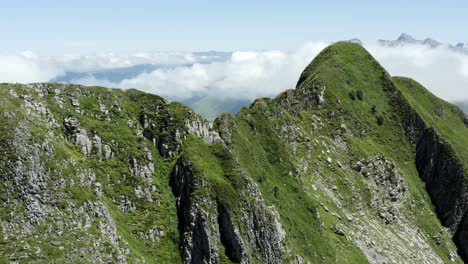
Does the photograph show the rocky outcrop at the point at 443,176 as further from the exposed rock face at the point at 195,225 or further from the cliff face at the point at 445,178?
the exposed rock face at the point at 195,225

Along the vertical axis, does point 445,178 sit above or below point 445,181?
above

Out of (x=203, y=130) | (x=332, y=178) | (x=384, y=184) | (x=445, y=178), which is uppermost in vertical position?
(x=203, y=130)

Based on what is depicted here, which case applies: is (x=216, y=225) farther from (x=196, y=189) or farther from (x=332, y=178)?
(x=332, y=178)

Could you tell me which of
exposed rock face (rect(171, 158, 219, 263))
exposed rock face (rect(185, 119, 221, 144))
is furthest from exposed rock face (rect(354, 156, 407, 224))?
exposed rock face (rect(171, 158, 219, 263))

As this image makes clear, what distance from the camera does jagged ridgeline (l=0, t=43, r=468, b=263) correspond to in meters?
87.0

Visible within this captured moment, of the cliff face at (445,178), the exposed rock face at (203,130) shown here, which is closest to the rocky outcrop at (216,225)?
the exposed rock face at (203,130)

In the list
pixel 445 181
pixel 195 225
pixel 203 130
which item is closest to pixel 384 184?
pixel 445 181

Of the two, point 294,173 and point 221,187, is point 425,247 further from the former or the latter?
point 221,187

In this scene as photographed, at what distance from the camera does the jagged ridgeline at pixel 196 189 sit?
285 feet

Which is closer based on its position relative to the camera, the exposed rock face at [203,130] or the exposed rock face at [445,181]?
the exposed rock face at [203,130]

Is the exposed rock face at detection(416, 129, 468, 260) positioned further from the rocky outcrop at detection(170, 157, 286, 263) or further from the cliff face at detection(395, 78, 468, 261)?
the rocky outcrop at detection(170, 157, 286, 263)

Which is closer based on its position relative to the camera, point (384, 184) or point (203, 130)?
point (203, 130)

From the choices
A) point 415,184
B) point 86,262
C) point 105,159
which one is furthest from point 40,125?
point 415,184

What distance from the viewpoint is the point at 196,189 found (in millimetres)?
105375
